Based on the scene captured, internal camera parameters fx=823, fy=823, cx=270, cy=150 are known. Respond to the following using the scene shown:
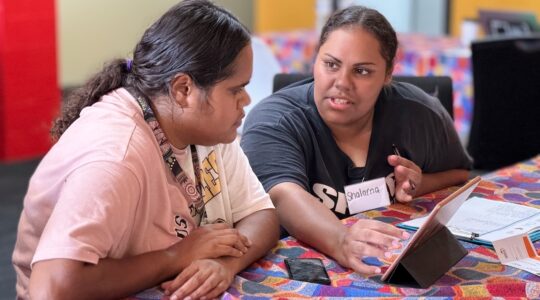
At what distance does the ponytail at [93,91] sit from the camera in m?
1.80

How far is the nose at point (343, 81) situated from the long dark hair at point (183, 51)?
1.88 ft

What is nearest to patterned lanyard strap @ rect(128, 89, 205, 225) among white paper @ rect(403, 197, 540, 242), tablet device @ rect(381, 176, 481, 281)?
tablet device @ rect(381, 176, 481, 281)

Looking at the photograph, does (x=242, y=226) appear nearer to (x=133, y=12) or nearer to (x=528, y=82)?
(x=528, y=82)

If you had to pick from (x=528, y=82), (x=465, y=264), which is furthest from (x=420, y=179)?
(x=528, y=82)

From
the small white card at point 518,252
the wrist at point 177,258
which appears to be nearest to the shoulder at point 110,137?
the wrist at point 177,258

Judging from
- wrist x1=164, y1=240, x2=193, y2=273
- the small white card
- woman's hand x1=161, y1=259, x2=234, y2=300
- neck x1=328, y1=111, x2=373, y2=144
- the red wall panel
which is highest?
neck x1=328, y1=111, x2=373, y2=144

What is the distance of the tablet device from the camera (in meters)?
1.62

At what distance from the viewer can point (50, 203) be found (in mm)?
1646

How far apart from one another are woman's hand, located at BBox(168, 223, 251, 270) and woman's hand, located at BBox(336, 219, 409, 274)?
0.23m

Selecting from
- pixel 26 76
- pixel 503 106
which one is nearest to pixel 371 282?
pixel 503 106

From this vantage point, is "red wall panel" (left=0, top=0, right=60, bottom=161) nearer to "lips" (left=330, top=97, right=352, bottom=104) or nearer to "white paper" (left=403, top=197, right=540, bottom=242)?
"lips" (left=330, top=97, right=352, bottom=104)

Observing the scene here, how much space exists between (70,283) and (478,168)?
2527 millimetres

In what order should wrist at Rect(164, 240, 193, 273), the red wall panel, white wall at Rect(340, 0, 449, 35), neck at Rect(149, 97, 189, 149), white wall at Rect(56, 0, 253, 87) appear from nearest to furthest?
wrist at Rect(164, 240, 193, 273) < neck at Rect(149, 97, 189, 149) < the red wall panel < white wall at Rect(56, 0, 253, 87) < white wall at Rect(340, 0, 449, 35)

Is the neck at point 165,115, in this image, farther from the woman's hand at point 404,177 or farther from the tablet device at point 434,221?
the woman's hand at point 404,177
